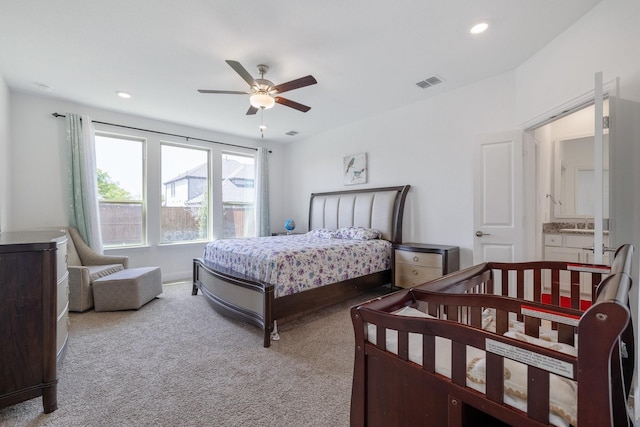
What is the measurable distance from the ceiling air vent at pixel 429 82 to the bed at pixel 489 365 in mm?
2672

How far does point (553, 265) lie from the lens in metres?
1.66

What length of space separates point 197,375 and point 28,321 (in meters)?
1.06

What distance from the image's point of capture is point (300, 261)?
2.81m

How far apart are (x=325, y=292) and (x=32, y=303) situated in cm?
229

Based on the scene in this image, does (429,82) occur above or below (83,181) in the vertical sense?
above

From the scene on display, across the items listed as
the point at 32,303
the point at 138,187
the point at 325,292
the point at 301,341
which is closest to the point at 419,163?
the point at 325,292

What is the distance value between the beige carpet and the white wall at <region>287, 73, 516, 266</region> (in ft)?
6.22

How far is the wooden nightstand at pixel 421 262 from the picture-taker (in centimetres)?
333

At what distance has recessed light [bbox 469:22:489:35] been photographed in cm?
229

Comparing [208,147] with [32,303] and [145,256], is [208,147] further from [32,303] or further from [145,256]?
[32,303]

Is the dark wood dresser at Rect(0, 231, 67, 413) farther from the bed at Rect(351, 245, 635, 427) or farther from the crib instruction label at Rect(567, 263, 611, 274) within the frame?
the crib instruction label at Rect(567, 263, 611, 274)

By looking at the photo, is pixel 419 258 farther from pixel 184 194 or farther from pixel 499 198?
pixel 184 194

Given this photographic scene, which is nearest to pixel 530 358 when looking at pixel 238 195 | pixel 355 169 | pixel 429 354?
pixel 429 354

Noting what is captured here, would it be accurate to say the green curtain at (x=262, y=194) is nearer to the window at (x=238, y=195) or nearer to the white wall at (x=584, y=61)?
the window at (x=238, y=195)
